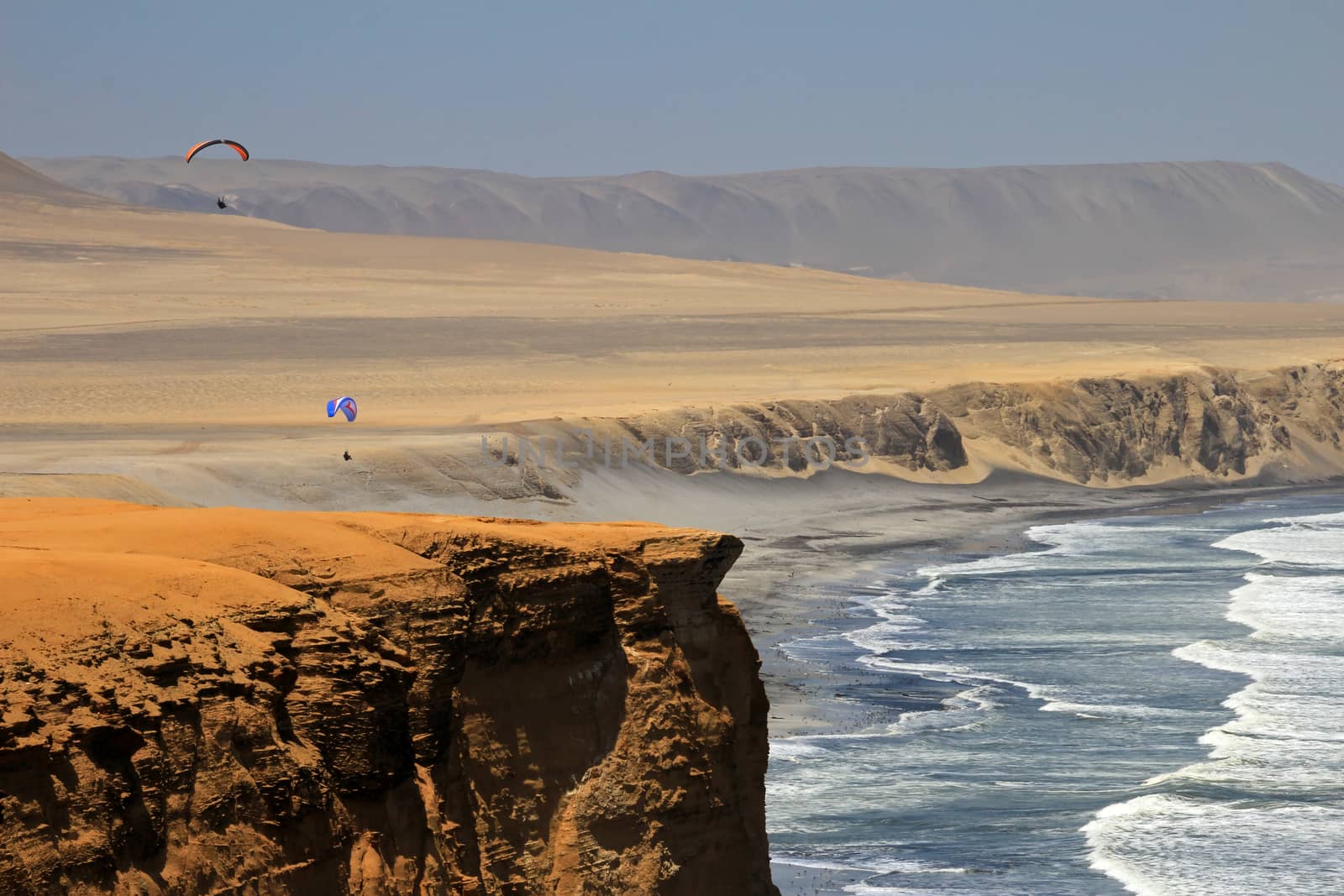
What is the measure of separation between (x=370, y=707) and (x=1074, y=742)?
1634cm

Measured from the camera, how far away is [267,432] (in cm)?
4816

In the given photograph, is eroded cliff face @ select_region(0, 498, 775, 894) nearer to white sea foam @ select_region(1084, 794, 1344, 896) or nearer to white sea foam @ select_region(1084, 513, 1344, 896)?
white sea foam @ select_region(1084, 794, 1344, 896)

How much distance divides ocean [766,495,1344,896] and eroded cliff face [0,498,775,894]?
6739 millimetres

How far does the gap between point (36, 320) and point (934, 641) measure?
64.0 metres

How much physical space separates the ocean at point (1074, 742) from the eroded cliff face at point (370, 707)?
22.1 ft

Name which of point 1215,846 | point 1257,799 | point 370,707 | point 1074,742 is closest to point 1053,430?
point 1074,742

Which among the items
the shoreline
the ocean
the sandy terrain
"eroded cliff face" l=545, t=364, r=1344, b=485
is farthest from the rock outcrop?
the ocean

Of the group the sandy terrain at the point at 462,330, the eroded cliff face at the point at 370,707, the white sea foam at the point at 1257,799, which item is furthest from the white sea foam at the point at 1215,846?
the sandy terrain at the point at 462,330

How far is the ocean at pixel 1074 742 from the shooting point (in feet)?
61.3

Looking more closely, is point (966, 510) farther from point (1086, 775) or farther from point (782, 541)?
point (1086, 775)

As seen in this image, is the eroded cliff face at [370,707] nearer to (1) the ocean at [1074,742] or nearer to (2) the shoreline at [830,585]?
(1) the ocean at [1074,742]

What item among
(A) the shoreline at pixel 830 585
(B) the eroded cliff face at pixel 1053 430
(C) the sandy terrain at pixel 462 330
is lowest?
(A) the shoreline at pixel 830 585

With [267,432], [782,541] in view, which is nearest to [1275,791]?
[782,541]

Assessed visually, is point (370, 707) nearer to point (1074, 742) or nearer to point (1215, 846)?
point (1215, 846)
